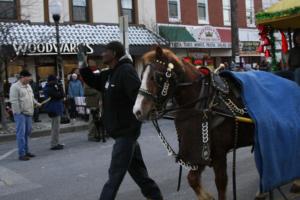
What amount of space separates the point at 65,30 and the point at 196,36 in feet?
26.3

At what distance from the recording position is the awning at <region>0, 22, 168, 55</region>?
19.1 m

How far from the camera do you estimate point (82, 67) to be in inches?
229

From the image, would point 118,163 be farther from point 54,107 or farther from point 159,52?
point 54,107

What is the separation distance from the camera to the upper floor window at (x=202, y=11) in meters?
28.1

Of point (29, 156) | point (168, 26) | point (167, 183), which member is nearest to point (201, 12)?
point (168, 26)

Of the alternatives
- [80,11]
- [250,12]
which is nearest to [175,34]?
[80,11]

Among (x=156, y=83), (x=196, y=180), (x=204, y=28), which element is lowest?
(x=196, y=180)

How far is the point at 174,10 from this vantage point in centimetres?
2658

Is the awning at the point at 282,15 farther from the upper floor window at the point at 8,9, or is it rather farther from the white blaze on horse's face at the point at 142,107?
the upper floor window at the point at 8,9

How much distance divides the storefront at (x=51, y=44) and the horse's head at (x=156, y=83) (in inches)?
545

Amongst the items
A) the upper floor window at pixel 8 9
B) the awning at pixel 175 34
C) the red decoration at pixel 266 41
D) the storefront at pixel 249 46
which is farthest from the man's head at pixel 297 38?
the storefront at pixel 249 46

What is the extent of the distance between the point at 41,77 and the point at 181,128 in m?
17.0

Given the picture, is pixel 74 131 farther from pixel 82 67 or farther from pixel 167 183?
pixel 82 67

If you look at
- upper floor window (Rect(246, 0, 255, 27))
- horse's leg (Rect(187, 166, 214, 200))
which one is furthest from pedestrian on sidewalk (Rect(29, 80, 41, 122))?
upper floor window (Rect(246, 0, 255, 27))
